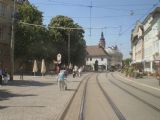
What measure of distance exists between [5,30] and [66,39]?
28497 millimetres

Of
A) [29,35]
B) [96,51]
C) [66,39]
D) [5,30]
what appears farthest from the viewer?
[96,51]

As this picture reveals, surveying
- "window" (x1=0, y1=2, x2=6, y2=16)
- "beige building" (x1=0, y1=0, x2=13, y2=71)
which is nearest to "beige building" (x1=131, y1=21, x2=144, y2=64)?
"beige building" (x1=0, y1=0, x2=13, y2=71)

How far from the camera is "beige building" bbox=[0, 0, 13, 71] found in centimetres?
6013

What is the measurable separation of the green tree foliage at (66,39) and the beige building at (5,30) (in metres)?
19.0

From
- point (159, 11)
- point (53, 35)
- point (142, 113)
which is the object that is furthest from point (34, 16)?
point (142, 113)

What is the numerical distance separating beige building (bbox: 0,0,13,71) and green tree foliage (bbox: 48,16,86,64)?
19.0m

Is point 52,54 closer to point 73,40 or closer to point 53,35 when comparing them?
point 53,35

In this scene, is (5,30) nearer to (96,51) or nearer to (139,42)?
(139,42)

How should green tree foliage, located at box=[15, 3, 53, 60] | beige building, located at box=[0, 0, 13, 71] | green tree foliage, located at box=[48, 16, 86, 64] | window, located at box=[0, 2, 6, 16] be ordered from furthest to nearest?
green tree foliage, located at box=[48, 16, 86, 64] < green tree foliage, located at box=[15, 3, 53, 60] < beige building, located at box=[0, 0, 13, 71] < window, located at box=[0, 2, 6, 16]

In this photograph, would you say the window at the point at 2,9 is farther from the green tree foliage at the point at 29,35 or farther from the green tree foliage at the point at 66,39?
the green tree foliage at the point at 66,39

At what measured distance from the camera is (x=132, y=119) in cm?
1412

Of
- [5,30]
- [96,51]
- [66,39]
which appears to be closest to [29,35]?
[5,30]

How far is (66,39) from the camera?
89.8m

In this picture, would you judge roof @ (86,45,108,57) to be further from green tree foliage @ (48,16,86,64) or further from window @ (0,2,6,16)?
window @ (0,2,6,16)
